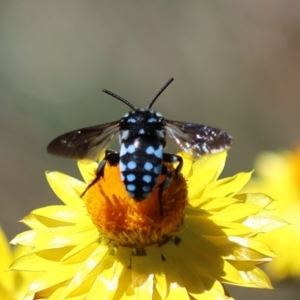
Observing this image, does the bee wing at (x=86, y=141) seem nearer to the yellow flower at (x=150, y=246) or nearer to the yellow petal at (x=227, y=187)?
the yellow flower at (x=150, y=246)

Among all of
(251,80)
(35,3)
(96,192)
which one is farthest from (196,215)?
(35,3)

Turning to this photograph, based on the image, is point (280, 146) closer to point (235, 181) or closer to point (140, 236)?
point (235, 181)

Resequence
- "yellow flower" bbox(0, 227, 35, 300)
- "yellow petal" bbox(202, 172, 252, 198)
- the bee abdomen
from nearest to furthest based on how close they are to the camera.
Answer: the bee abdomen, "yellow petal" bbox(202, 172, 252, 198), "yellow flower" bbox(0, 227, 35, 300)

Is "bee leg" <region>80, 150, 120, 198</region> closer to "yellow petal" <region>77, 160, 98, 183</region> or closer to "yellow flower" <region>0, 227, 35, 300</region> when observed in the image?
"yellow petal" <region>77, 160, 98, 183</region>

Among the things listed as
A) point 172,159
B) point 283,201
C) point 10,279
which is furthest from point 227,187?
point 283,201

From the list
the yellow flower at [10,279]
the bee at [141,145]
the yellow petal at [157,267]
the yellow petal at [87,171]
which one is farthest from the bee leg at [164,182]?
the yellow flower at [10,279]

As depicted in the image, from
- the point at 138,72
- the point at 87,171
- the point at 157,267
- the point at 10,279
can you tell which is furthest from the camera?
the point at 138,72

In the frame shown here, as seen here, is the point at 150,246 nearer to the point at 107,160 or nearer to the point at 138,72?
the point at 107,160

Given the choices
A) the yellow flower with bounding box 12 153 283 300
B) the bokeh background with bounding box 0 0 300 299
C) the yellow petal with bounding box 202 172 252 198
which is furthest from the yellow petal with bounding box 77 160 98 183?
the bokeh background with bounding box 0 0 300 299
